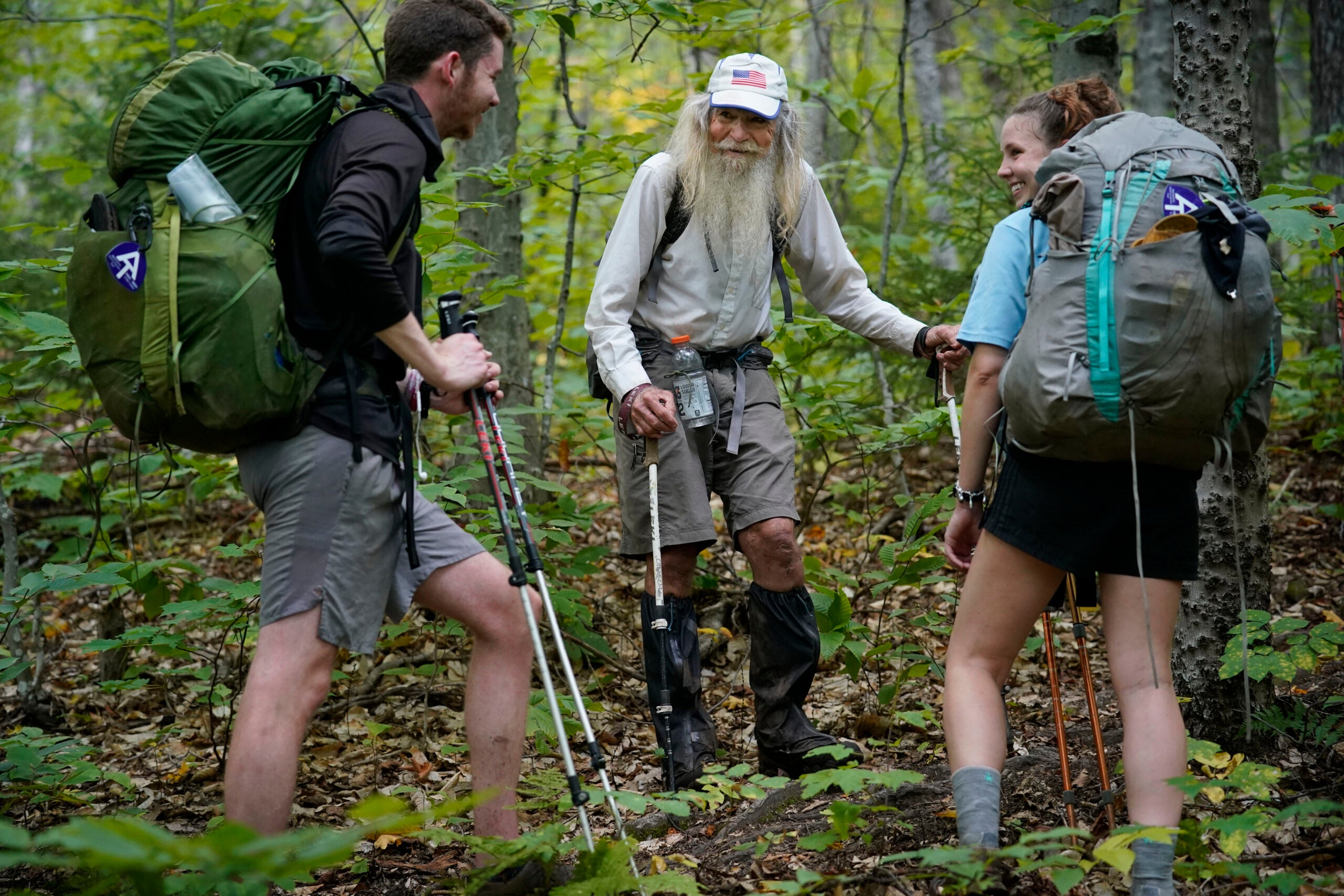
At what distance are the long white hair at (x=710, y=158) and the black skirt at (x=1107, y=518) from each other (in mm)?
1880

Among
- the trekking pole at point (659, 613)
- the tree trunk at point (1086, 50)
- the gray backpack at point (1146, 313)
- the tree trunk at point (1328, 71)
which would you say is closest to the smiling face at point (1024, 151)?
the gray backpack at point (1146, 313)

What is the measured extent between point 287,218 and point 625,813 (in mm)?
2457

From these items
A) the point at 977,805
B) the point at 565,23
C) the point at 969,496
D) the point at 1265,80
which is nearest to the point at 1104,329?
the point at 969,496

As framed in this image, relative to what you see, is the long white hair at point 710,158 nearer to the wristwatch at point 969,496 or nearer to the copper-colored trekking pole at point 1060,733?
the wristwatch at point 969,496

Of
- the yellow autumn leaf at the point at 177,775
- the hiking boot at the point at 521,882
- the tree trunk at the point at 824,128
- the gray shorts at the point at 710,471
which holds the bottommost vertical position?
the yellow autumn leaf at the point at 177,775

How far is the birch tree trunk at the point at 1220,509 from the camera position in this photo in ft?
11.7

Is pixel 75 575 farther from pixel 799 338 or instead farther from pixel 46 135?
pixel 46 135

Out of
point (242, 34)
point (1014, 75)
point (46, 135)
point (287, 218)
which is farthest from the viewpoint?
point (46, 135)

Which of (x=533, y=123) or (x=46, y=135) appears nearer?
(x=533, y=123)

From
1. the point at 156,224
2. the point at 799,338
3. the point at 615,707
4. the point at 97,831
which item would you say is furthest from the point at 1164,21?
the point at 97,831

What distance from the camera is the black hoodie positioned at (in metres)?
2.59

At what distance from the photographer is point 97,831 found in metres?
1.56

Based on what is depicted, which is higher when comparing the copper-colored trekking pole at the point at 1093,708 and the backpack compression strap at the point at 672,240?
the backpack compression strap at the point at 672,240

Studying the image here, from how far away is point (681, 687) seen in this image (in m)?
4.00
